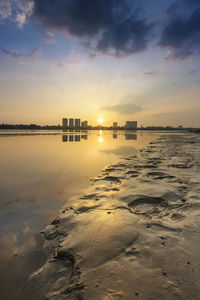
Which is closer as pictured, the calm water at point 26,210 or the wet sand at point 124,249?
the wet sand at point 124,249

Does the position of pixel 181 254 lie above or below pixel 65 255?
above

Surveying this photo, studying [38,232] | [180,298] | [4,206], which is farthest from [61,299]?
[4,206]

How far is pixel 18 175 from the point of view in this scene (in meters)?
5.33

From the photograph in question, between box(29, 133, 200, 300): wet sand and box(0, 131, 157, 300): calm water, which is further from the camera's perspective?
box(0, 131, 157, 300): calm water

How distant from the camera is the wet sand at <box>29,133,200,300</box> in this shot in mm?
1347

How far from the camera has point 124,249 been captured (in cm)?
181

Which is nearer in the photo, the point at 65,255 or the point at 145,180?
the point at 65,255

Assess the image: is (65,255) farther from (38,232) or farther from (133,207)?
(133,207)

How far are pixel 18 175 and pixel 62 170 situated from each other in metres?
1.51

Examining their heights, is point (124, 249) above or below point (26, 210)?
above

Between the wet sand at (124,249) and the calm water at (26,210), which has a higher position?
the wet sand at (124,249)

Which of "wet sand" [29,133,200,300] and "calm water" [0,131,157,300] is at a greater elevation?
"wet sand" [29,133,200,300]

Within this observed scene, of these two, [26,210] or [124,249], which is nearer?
[124,249]

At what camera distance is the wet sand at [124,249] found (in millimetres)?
1347
